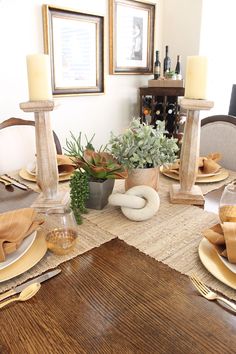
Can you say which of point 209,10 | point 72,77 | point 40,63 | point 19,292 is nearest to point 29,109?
point 40,63

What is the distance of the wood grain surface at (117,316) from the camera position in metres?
0.51

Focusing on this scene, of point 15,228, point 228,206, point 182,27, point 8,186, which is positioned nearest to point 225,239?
point 228,206

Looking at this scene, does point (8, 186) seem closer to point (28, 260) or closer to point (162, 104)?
point (28, 260)

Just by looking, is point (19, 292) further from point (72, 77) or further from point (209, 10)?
point (209, 10)

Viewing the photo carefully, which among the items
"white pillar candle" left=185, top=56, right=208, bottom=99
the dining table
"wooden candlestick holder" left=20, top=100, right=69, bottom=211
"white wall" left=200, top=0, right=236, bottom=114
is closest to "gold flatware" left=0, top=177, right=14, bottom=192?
"wooden candlestick holder" left=20, top=100, right=69, bottom=211

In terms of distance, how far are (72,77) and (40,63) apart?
1.31 metres

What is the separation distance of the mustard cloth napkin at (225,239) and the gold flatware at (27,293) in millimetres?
427

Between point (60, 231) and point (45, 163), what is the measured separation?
32 centimetres

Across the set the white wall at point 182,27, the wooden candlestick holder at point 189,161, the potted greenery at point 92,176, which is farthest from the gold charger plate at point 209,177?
the white wall at point 182,27

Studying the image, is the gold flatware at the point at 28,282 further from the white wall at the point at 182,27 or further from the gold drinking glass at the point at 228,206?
the white wall at the point at 182,27

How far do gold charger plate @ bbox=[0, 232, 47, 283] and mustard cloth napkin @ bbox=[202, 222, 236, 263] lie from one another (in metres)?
0.42

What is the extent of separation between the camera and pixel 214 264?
71cm

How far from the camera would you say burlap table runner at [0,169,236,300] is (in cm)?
71

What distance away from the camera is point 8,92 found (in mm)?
1940
